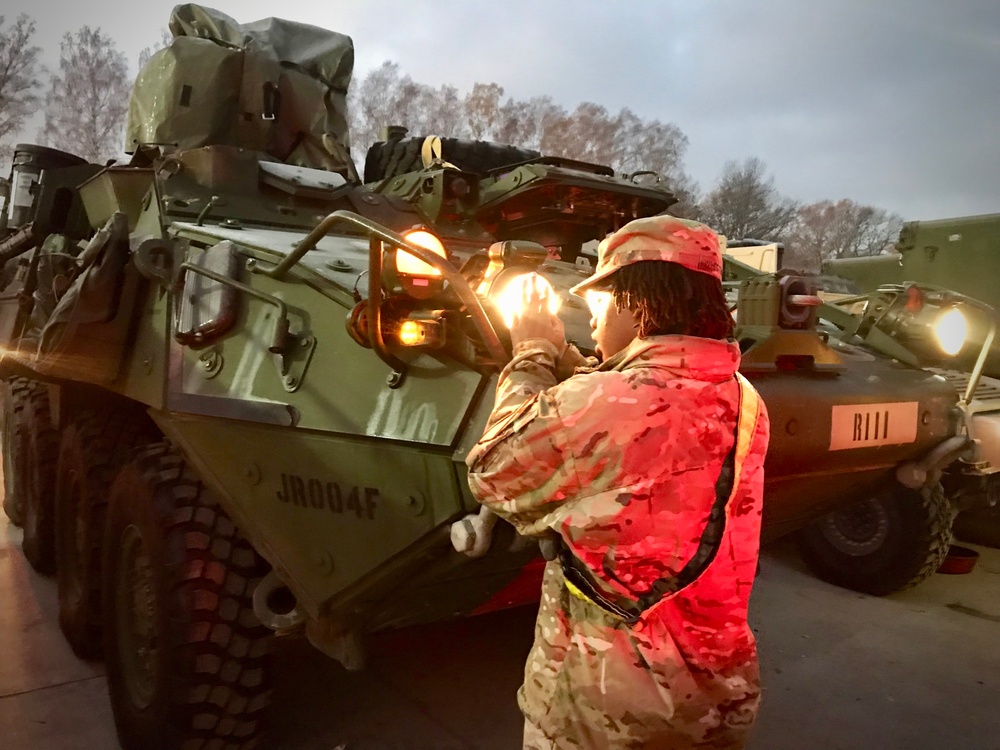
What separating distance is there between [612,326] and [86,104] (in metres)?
17.4

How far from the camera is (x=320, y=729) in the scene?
3.02m

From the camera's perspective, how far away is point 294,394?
7.36 ft

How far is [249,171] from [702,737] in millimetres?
2925

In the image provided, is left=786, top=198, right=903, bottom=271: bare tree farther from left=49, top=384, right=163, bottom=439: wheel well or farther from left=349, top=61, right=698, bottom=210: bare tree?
left=49, top=384, right=163, bottom=439: wheel well

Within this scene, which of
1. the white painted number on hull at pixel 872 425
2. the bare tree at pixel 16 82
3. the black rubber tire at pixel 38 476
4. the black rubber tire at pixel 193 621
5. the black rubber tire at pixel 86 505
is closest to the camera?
the black rubber tire at pixel 193 621

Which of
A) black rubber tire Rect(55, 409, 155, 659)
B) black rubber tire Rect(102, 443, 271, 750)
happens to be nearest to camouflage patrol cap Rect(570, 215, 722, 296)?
black rubber tire Rect(102, 443, 271, 750)

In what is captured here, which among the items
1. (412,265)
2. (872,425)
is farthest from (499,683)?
(412,265)

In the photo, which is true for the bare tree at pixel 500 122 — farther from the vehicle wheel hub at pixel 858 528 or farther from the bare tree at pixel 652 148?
the vehicle wheel hub at pixel 858 528

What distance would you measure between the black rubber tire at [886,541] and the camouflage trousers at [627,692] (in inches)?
129

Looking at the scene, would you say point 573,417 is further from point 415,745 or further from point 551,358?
point 415,745

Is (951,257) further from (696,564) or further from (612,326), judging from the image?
(696,564)

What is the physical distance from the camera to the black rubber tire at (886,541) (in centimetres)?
439

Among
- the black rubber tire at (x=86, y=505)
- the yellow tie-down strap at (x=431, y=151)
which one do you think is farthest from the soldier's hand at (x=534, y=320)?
the yellow tie-down strap at (x=431, y=151)

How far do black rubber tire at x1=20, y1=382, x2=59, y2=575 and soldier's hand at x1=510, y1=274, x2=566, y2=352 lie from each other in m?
3.46
